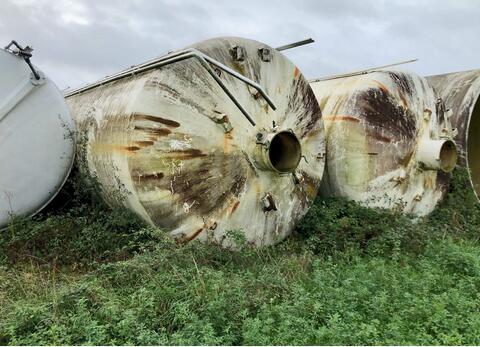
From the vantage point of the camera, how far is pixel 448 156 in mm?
6848

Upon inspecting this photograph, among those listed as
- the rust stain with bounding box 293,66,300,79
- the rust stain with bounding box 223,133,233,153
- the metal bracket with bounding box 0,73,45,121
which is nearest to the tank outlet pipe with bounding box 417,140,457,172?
the rust stain with bounding box 293,66,300,79

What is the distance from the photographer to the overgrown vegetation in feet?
10.2

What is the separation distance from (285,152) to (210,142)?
86 cm

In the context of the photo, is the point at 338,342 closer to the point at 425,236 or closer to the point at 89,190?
the point at 425,236

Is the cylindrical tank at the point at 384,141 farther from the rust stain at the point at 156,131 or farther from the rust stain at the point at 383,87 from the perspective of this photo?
the rust stain at the point at 156,131

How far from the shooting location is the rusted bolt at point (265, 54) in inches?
207

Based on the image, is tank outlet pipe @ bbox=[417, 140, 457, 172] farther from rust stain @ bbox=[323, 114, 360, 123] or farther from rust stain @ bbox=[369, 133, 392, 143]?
rust stain @ bbox=[323, 114, 360, 123]

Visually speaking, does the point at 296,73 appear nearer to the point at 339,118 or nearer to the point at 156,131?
the point at 339,118

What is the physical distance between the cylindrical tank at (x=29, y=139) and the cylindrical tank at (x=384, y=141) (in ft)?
9.87

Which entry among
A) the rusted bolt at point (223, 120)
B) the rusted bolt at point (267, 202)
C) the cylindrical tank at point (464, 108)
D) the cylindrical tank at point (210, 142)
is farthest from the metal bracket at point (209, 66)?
the cylindrical tank at point (464, 108)

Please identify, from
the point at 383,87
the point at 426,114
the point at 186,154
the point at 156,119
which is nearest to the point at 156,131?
the point at 156,119

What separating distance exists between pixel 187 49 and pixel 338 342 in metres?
2.82

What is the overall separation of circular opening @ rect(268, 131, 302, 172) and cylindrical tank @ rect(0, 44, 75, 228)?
213cm

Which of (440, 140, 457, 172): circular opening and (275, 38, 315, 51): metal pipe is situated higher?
(275, 38, 315, 51): metal pipe
